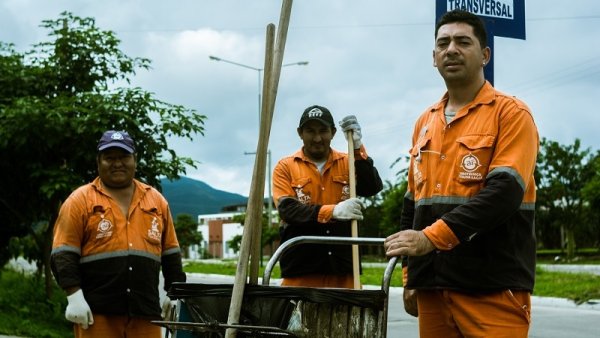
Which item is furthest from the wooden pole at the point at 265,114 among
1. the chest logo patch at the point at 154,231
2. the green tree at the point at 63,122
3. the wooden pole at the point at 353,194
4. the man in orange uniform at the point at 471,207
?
the green tree at the point at 63,122

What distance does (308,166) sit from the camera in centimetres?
526

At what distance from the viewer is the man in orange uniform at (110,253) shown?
467cm

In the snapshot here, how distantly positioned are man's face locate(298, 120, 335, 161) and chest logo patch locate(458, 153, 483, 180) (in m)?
1.95

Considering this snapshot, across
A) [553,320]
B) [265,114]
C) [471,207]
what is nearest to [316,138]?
[265,114]

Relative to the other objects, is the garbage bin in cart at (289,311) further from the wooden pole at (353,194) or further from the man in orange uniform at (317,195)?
the man in orange uniform at (317,195)

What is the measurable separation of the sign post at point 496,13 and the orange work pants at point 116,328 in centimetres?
233

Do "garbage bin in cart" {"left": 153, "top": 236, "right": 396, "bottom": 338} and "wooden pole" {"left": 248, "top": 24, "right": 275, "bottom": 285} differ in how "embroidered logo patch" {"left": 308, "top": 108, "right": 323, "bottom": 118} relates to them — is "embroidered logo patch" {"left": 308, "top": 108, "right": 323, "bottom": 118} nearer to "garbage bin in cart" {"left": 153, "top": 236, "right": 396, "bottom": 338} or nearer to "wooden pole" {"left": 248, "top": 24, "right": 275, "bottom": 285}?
"wooden pole" {"left": 248, "top": 24, "right": 275, "bottom": 285}

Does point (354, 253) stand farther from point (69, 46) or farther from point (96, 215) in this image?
point (69, 46)

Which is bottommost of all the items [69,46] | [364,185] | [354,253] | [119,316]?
[119,316]

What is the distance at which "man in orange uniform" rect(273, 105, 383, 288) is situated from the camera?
5137 mm

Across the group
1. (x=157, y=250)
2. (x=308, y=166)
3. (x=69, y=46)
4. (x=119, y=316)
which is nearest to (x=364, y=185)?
(x=308, y=166)

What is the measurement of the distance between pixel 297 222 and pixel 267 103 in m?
1.80

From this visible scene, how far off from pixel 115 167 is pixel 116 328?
0.85m

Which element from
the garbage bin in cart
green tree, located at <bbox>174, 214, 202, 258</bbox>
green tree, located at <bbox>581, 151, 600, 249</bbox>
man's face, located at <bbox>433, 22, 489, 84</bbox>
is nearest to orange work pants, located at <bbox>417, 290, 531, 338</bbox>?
the garbage bin in cart
